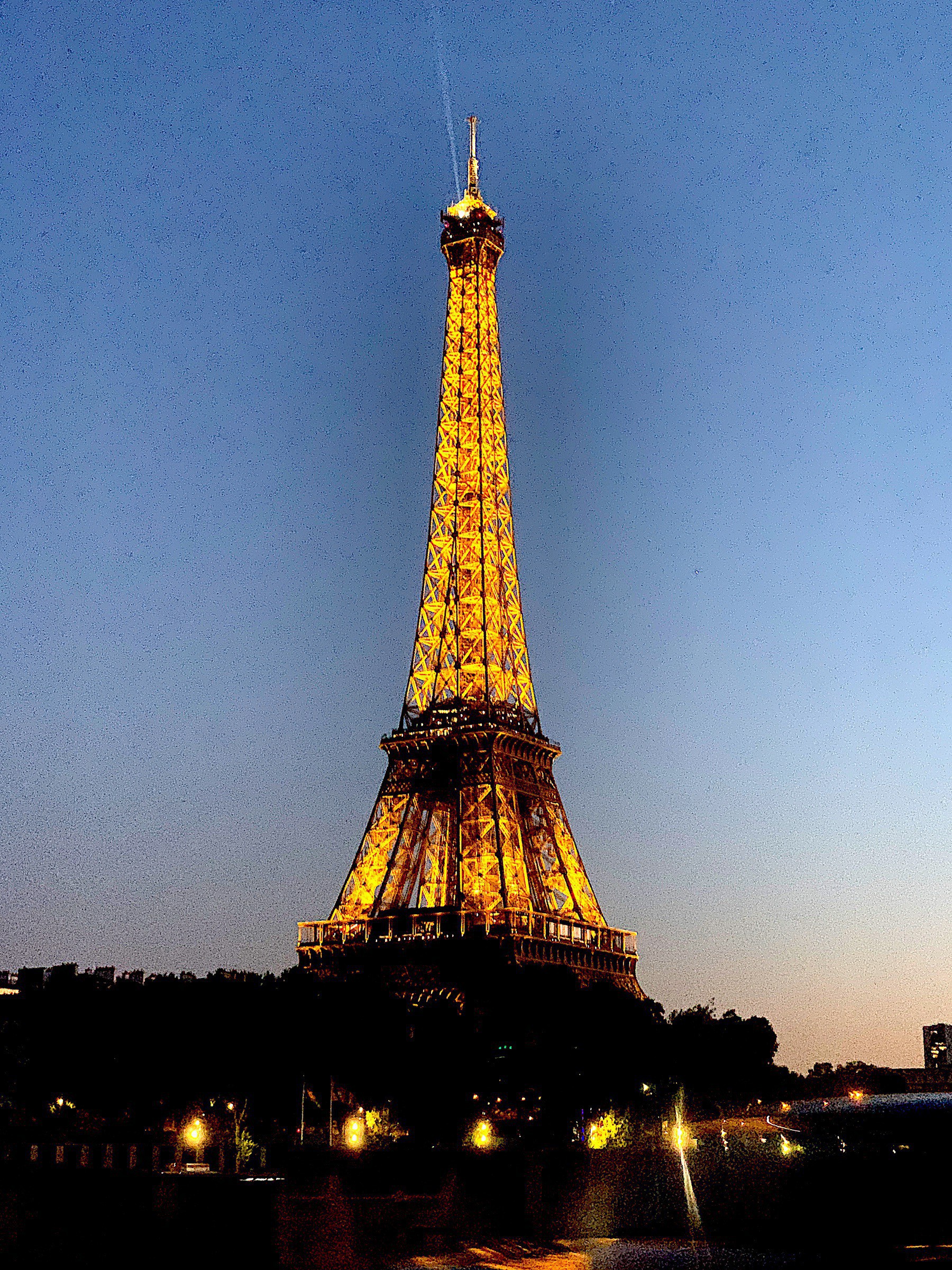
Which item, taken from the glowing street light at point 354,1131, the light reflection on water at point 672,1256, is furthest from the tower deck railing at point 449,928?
the light reflection on water at point 672,1256

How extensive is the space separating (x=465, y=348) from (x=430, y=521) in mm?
14280

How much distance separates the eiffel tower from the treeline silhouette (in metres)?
4.97

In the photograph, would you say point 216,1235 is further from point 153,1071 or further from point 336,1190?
point 153,1071

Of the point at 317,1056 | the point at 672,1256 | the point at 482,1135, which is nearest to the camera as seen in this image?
the point at 672,1256

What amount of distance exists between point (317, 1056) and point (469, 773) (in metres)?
26.0

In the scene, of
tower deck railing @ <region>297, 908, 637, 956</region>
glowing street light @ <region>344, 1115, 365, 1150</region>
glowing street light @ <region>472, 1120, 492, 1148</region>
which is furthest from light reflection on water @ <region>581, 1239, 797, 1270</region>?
tower deck railing @ <region>297, 908, 637, 956</region>

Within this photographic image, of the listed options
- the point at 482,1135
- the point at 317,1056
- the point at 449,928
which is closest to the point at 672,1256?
the point at 482,1135

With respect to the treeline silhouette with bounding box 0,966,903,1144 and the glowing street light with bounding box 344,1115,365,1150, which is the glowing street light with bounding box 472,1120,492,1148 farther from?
the glowing street light with bounding box 344,1115,365,1150

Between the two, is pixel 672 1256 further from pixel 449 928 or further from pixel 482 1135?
pixel 449 928

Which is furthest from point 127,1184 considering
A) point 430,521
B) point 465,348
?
point 465,348

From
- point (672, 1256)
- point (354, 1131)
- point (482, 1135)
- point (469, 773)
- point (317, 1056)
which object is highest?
point (469, 773)

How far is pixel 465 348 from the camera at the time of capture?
377ft

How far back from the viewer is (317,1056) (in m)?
80.1

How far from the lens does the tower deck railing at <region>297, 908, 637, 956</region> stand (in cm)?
9512
